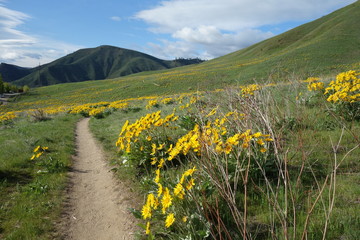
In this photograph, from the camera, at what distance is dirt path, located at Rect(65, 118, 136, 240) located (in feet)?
11.5

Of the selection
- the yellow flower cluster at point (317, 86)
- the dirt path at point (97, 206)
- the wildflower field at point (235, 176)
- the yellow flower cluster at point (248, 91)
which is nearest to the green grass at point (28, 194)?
the wildflower field at point (235, 176)

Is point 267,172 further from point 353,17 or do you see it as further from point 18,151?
point 353,17

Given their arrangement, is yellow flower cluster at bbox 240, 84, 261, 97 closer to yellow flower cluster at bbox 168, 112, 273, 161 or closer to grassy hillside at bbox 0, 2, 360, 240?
grassy hillside at bbox 0, 2, 360, 240

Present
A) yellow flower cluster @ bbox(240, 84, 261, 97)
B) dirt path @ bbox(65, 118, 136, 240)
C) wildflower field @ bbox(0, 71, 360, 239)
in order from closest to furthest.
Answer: wildflower field @ bbox(0, 71, 360, 239), yellow flower cluster @ bbox(240, 84, 261, 97), dirt path @ bbox(65, 118, 136, 240)

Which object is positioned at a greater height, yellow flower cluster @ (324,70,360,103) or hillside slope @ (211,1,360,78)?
hillside slope @ (211,1,360,78)

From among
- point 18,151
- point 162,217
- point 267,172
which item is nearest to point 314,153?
point 267,172

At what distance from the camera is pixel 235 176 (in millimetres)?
2064

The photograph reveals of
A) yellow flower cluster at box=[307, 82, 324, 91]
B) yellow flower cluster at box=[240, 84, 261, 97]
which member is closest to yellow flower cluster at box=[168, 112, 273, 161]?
yellow flower cluster at box=[240, 84, 261, 97]

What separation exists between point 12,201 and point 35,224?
1229mm

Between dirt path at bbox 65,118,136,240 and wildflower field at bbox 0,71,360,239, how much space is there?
27cm

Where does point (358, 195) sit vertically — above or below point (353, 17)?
below

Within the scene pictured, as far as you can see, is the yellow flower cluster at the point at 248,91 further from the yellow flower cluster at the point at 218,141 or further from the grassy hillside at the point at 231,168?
the yellow flower cluster at the point at 218,141

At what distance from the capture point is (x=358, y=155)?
3750 mm

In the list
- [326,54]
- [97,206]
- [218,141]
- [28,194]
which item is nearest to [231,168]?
[218,141]
